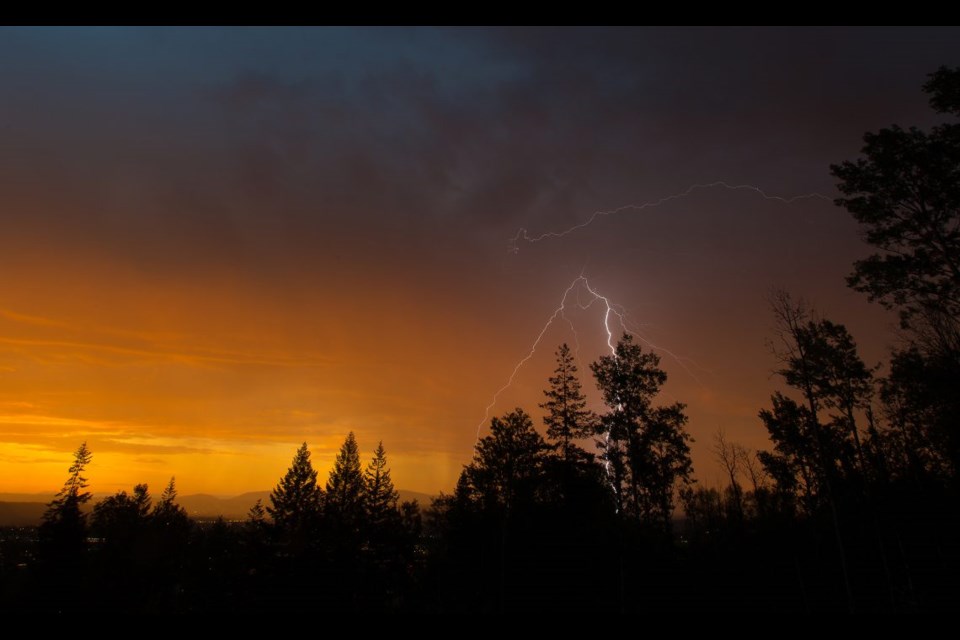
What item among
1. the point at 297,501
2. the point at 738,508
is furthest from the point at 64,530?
the point at 738,508

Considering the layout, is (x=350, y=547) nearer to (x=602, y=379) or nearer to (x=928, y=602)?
(x=602, y=379)

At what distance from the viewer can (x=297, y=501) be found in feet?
145

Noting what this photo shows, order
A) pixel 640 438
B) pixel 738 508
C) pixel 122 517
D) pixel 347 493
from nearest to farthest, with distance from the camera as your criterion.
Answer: pixel 640 438 → pixel 738 508 → pixel 347 493 → pixel 122 517

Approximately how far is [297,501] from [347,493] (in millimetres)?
6412

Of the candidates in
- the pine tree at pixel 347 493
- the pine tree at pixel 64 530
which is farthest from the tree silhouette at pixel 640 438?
the pine tree at pixel 64 530

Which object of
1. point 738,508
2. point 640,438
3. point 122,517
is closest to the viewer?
point 640,438

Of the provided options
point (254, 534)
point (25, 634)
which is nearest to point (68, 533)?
point (254, 534)

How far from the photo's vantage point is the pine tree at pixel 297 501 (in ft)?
134

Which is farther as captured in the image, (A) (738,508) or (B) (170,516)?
(B) (170,516)

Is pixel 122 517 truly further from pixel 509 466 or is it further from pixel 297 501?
pixel 509 466

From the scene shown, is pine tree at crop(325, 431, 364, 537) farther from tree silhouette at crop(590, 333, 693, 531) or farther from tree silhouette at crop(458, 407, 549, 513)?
tree silhouette at crop(590, 333, 693, 531)

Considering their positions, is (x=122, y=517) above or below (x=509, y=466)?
below

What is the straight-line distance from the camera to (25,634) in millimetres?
1200

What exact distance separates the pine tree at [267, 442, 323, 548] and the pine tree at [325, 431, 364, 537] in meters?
2.10
